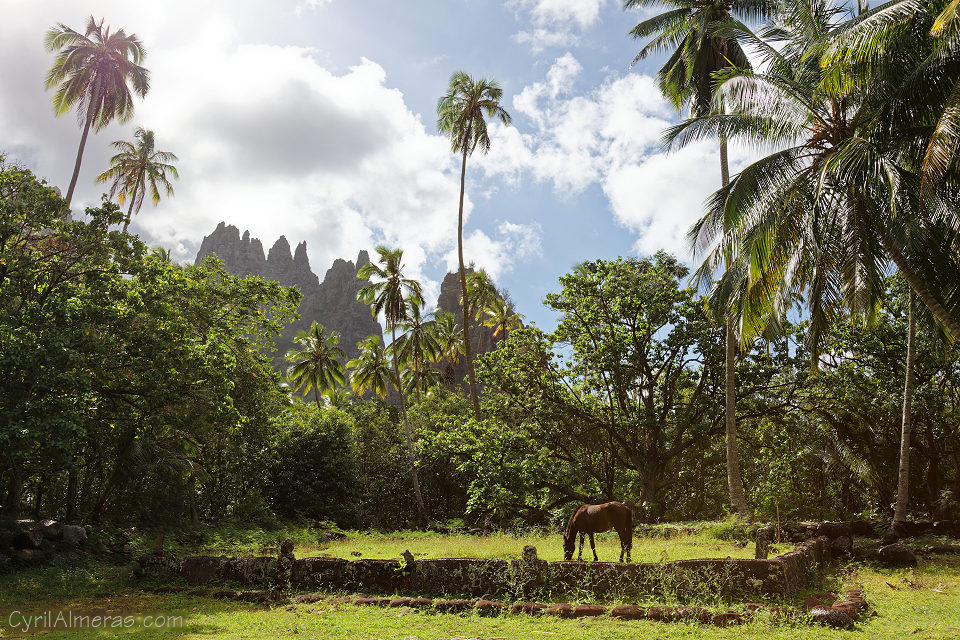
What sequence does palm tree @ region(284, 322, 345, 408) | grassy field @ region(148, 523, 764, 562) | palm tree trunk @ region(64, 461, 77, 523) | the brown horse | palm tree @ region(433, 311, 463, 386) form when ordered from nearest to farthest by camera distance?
the brown horse < grassy field @ region(148, 523, 764, 562) < palm tree trunk @ region(64, 461, 77, 523) < palm tree @ region(433, 311, 463, 386) < palm tree @ region(284, 322, 345, 408)

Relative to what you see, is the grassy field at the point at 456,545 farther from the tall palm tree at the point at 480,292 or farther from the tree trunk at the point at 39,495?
the tall palm tree at the point at 480,292

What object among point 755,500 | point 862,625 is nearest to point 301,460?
point 755,500

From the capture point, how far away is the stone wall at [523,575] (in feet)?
25.5

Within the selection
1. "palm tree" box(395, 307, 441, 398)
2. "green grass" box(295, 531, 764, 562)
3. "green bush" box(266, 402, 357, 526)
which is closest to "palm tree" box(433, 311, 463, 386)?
"palm tree" box(395, 307, 441, 398)

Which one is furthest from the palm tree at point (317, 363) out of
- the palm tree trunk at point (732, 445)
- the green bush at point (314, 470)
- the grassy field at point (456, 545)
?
the palm tree trunk at point (732, 445)

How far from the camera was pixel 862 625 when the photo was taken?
6.51 metres

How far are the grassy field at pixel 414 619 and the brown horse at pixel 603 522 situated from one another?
2986 millimetres

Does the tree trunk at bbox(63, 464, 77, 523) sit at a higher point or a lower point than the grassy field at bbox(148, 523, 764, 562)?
higher

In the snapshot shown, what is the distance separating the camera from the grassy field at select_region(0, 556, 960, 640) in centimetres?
643

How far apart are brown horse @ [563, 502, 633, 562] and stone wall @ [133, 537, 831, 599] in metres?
1.60

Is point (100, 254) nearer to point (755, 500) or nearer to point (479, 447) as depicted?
point (479, 447)

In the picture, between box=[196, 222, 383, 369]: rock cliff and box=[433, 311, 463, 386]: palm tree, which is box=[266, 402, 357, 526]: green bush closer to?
box=[433, 311, 463, 386]: palm tree

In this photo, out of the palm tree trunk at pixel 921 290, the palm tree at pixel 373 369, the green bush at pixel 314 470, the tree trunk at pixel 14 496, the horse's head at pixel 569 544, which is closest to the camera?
the palm tree trunk at pixel 921 290

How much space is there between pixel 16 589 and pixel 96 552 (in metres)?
3.12
